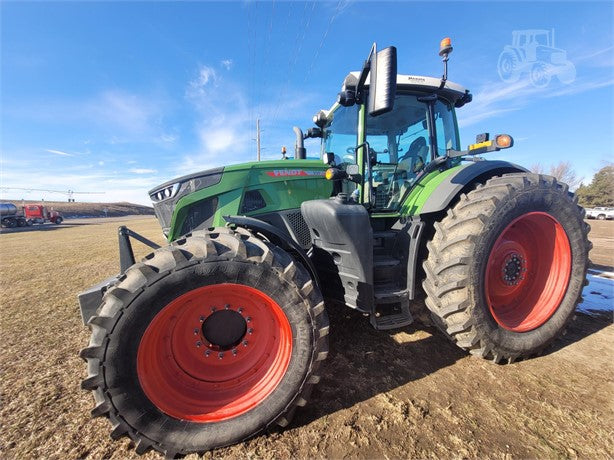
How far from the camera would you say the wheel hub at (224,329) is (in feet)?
6.27

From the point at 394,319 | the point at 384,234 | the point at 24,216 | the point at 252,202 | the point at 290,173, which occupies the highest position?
the point at 290,173

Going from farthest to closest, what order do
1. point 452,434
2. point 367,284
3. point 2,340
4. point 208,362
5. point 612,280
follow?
1. point 612,280
2. point 2,340
3. point 367,284
4. point 208,362
5. point 452,434

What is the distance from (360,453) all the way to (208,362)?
3.59 feet

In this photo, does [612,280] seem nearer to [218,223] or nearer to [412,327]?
[412,327]

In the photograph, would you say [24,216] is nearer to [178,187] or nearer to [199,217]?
[178,187]

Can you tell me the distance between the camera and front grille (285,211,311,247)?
283 centimetres

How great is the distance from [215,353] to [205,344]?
0.09m

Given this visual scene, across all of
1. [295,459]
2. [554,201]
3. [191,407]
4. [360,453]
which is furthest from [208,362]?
[554,201]

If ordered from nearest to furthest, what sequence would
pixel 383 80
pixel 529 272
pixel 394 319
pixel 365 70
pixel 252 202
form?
pixel 383 80, pixel 365 70, pixel 394 319, pixel 252 202, pixel 529 272

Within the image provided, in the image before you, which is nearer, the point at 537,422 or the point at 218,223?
the point at 537,422

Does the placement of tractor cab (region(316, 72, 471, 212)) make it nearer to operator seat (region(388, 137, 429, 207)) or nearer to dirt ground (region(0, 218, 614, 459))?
operator seat (region(388, 137, 429, 207))

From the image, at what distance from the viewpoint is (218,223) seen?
2.59m

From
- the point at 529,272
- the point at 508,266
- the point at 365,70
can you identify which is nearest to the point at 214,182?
the point at 365,70

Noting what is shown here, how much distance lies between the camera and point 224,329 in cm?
194
